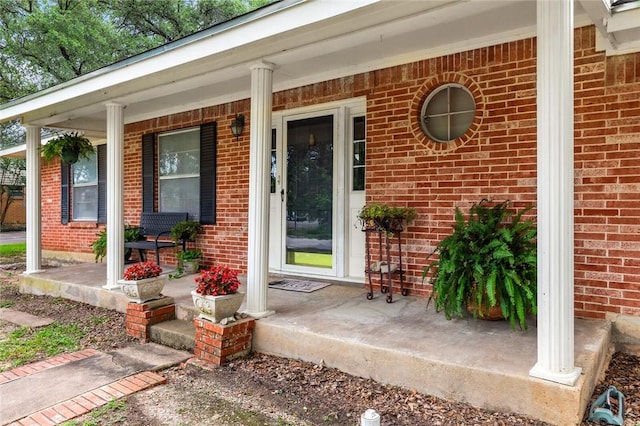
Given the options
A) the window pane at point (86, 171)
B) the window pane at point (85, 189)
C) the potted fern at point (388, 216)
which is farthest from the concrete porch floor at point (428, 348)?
the window pane at point (86, 171)

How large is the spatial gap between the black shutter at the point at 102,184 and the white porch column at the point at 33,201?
3.89 ft

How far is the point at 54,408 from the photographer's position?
2.43 m

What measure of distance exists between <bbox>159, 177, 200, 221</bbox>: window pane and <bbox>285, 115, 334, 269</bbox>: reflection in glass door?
1.61m

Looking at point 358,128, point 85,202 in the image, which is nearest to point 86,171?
point 85,202

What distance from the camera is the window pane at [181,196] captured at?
5.82 metres

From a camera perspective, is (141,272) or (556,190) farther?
(141,272)

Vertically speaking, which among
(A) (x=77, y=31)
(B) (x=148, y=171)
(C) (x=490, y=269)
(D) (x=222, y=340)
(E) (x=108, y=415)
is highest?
(A) (x=77, y=31)

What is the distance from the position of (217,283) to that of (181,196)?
10.5ft

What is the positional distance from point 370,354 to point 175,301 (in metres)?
2.17

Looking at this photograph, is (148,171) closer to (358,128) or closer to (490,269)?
(358,128)

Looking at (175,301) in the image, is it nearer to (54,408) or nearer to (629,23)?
(54,408)

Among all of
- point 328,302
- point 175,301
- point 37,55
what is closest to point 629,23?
point 328,302

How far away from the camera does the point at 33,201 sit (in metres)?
5.86

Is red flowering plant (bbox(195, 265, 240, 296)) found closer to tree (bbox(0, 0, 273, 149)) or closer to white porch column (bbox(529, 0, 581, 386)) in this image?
white porch column (bbox(529, 0, 581, 386))
